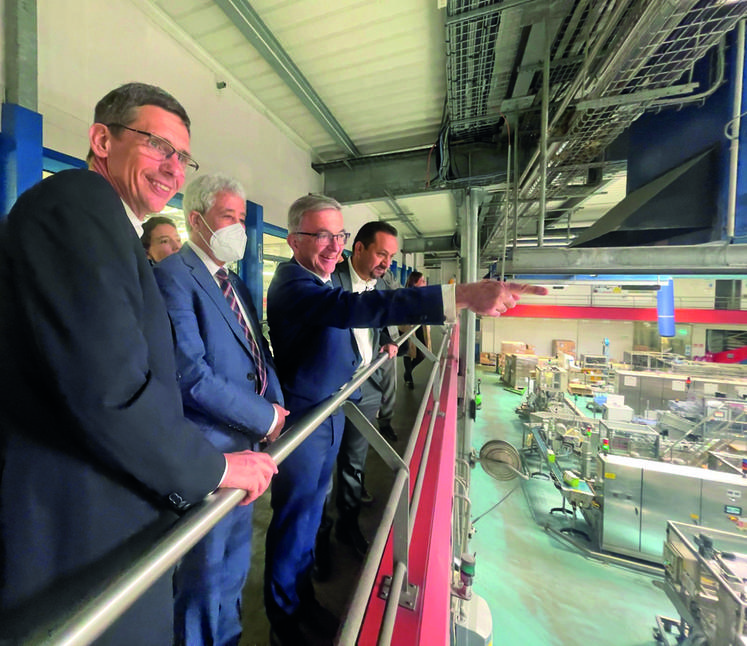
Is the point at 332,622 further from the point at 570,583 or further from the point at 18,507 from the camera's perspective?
the point at 570,583

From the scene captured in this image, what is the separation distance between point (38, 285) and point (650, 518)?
676cm

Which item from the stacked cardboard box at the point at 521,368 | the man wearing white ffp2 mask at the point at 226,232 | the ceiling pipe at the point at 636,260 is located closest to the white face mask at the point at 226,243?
the man wearing white ffp2 mask at the point at 226,232

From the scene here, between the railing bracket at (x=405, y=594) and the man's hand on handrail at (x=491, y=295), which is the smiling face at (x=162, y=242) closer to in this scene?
the man's hand on handrail at (x=491, y=295)

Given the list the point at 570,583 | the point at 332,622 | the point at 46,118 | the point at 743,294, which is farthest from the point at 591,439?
the point at 743,294

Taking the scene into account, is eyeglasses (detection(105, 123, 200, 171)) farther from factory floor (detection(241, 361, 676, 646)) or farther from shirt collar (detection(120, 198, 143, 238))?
factory floor (detection(241, 361, 676, 646))

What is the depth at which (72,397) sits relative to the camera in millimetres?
425

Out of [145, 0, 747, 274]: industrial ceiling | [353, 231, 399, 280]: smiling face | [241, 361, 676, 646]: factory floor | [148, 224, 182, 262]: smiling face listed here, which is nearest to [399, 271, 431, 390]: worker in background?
[241, 361, 676, 646]: factory floor

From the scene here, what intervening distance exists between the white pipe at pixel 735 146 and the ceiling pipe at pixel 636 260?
14cm

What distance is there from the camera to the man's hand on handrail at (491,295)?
868mm

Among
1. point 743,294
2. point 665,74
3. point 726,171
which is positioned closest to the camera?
point 665,74

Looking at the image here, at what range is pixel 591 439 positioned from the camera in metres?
6.07

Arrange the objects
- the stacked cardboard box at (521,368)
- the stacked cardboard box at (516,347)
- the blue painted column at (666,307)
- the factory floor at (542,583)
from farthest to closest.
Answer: the stacked cardboard box at (516,347)
the stacked cardboard box at (521,368)
the blue painted column at (666,307)
the factory floor at (542,583)

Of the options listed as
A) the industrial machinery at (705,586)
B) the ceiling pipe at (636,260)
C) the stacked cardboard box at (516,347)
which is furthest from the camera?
the stacked cardboard box at (516,347)

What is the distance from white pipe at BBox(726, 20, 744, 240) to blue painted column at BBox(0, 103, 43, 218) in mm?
3594
